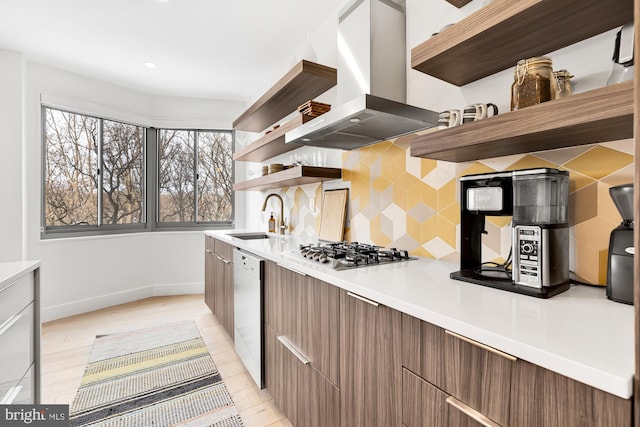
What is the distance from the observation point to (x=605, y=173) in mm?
1039

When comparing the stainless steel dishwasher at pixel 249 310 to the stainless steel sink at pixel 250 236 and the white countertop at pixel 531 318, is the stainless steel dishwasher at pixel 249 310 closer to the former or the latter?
the stainless steel sink at pixel 250 236

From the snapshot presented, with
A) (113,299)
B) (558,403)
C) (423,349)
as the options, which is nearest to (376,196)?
(423,349)

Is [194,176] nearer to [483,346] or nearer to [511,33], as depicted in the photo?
[511,33]

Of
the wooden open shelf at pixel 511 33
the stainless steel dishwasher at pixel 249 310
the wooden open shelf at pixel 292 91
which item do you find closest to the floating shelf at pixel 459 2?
the wooden open shelf at pixel 511 33

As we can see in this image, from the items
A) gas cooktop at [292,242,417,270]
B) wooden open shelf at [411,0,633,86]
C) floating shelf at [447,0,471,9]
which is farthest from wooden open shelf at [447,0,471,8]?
gas cooktop at [292,242,417,270]

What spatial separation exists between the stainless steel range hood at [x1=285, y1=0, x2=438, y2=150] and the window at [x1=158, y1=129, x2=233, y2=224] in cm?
292

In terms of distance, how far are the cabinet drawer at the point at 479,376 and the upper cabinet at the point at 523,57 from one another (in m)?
0.64

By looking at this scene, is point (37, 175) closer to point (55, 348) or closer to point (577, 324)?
point (55, 348)

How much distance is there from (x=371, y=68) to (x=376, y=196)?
0.76 metres

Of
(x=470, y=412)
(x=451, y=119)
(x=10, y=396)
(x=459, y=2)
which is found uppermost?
(x=459, y=2)

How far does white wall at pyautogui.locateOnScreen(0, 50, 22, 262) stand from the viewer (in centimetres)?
290

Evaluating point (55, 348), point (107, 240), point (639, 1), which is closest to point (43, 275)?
A: point (107, 240)

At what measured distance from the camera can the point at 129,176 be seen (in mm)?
4008

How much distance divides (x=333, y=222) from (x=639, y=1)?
1.92 metres
